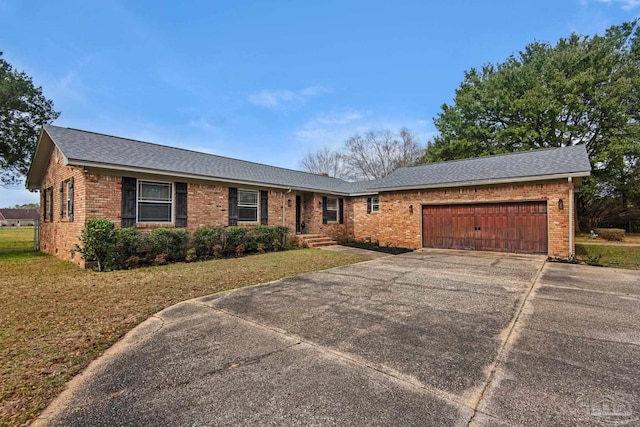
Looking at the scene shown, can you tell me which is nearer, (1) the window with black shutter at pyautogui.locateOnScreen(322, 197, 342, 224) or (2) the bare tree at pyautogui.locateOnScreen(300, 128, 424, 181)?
(1) the window with black shutter at pyautogui.locateOnScreen(322, 197, 342, 224)

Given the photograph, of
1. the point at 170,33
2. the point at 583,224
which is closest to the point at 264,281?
the point at 170,33

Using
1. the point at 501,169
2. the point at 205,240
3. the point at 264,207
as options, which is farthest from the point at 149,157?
the point at 501,169

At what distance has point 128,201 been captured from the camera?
9.16 metres

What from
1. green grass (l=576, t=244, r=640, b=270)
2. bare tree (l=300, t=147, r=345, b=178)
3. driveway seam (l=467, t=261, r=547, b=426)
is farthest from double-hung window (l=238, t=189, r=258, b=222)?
bare tree (l=300, t=147, r=345, b=178)

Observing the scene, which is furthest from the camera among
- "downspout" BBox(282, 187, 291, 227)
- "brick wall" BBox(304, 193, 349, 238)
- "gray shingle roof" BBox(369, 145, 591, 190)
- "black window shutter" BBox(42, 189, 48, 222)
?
"brick wall" BBox(304, 193, 349, 238)

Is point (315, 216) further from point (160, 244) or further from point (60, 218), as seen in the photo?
point (60, 218)

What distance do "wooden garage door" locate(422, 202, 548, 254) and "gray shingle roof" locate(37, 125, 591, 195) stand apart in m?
1.11

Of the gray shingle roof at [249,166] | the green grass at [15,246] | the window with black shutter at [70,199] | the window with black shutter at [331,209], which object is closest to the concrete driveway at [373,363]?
the gray shingle roof at [249,166]

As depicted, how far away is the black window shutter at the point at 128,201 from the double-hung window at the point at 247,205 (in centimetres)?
393

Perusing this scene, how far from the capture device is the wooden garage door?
1008 centimetres

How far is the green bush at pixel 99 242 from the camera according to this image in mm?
7727

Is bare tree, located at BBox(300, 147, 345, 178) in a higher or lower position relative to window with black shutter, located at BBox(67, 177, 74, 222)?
higher

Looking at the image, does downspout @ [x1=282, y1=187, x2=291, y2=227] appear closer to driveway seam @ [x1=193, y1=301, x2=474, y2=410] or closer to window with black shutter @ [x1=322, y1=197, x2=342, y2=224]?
window with black shutter @ [x1=322, y1=197, x2=342, y2=224]

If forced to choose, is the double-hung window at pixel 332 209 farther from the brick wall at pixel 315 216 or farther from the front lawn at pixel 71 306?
the front lawn at pixel 71 306
